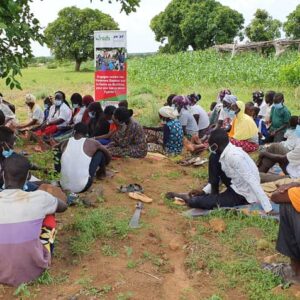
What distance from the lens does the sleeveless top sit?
5.70 metres

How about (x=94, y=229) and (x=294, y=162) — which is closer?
(x=94, y=229)

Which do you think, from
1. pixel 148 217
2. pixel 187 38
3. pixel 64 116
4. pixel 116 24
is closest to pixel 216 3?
pixel 187 38

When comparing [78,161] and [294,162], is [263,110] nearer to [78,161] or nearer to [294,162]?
[294,162]

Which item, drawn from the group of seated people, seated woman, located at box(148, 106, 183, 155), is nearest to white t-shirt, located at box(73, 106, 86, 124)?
the group of seated people

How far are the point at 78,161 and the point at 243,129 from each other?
2970 millimetres

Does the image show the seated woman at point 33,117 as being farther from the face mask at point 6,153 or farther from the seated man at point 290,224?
the seated man at point 290,224

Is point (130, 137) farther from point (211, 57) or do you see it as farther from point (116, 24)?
point (116, 24)

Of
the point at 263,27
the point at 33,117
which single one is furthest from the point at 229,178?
the point at 263,27

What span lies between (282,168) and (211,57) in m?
18.7

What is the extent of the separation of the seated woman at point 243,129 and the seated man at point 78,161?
2.56 metres

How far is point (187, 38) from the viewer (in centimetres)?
3741

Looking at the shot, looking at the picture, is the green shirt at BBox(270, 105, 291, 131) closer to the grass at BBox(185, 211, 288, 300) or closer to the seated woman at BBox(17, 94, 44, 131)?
the grass at BBox(185, 211, 288, 300)

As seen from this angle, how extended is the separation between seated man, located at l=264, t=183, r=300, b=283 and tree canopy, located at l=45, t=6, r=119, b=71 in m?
29.7

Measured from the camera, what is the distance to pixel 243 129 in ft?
24.5
